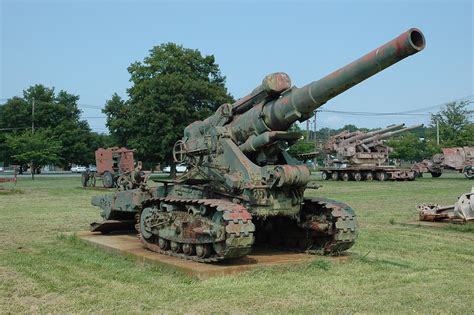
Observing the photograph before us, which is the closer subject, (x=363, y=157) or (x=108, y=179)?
(x=108, y=179)

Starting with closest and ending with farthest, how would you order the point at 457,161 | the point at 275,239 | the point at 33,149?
1. the point at 275,239
2. the point at 457,161
3. the point at 33,149

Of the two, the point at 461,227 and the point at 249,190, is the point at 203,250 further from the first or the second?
the point at 461,227

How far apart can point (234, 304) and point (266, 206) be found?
256 centimetres

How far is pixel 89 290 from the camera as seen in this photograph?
7.31 meters

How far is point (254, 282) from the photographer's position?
25.1 ft

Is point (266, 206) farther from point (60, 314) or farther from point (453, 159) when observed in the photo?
point (453, 159)

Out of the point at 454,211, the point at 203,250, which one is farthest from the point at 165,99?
the point at 203,250

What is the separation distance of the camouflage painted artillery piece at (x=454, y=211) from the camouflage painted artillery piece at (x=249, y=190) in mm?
5249

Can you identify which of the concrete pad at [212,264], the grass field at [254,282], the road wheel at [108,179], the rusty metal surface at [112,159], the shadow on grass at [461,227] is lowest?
the grass field at [254,282]

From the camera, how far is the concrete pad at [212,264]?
8.09 meters

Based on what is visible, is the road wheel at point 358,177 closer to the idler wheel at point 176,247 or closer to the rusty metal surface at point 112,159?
the rusty metal surface at point 112,159

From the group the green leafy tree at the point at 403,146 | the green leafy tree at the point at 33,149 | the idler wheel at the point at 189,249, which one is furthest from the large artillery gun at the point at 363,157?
the idler wheel at the point at 189,249

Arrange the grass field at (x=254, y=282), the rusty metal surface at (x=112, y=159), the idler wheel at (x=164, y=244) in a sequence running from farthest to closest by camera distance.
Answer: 1. the rusty metal surface at (x=112, y=159)
2. the idler wheel at (x=164, y=244)
3. the grass field at (x=254, y=282)

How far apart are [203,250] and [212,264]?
0.31 metres
